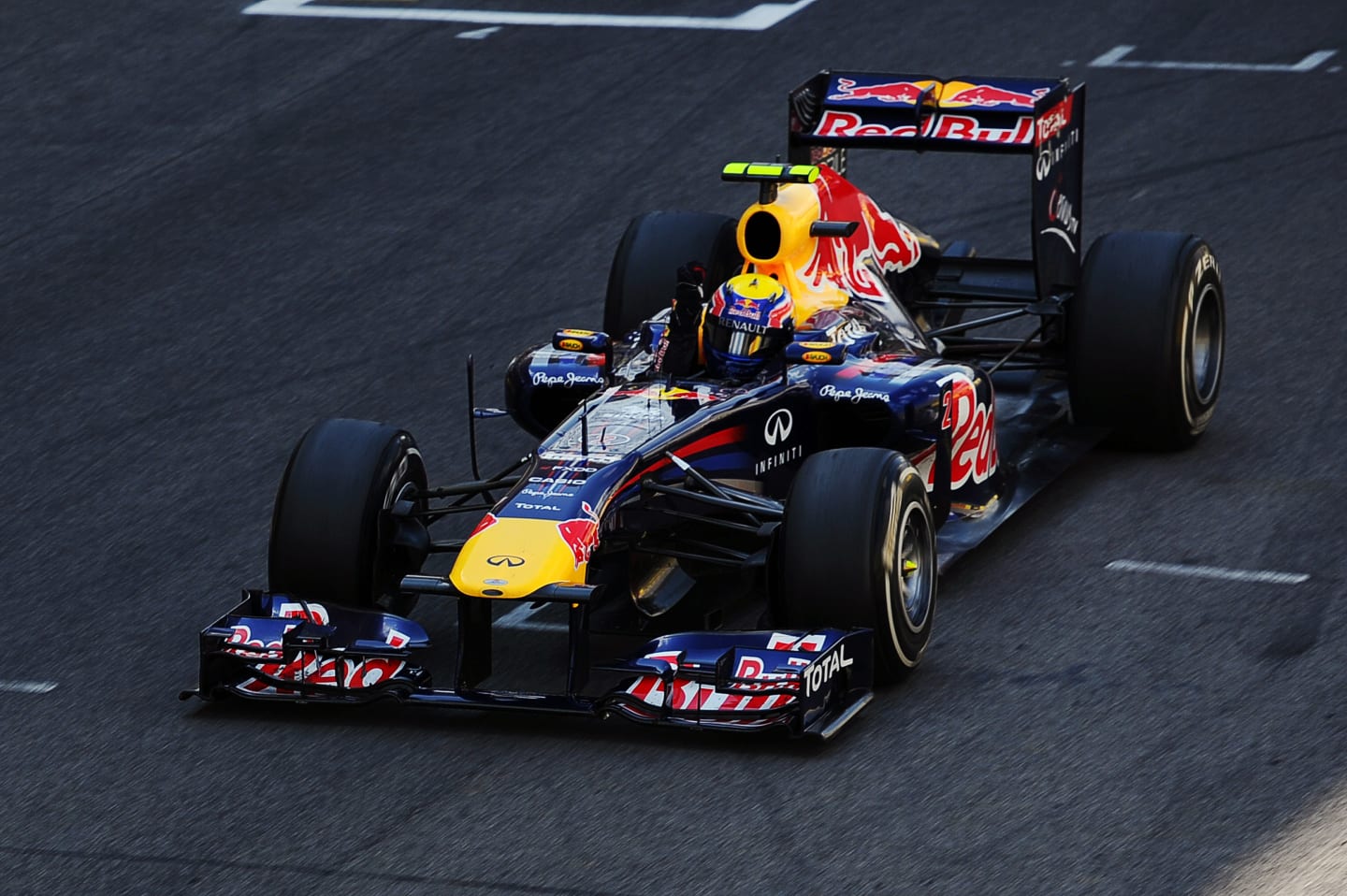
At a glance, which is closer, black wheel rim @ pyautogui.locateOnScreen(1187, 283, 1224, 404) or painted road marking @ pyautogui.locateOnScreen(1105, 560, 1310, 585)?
painted road marking @ pyautogui.locateOnScreen(1105, 560, 1310, 585)

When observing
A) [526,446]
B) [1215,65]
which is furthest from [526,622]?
[1215,65]

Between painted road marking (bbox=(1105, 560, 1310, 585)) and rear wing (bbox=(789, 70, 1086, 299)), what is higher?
rear wing (bbox=(789, 70, 1086, 299))

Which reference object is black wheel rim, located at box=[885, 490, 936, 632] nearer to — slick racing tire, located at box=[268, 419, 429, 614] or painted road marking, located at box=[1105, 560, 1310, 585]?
painted road marking, located at box=[1105, 560, 1310, 585]

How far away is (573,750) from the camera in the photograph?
7938 millimetres

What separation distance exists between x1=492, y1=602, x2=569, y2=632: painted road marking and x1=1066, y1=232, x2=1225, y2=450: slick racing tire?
3074 millimetres

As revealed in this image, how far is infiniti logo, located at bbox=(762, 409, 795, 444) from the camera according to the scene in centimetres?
932

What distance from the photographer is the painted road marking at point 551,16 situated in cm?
1934

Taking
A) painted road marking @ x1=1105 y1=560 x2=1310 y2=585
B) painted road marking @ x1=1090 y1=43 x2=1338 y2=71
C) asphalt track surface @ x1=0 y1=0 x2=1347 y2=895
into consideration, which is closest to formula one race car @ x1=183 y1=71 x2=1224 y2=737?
asphalt track surface @ x1=0 y1=0 x2=1347 y2=895

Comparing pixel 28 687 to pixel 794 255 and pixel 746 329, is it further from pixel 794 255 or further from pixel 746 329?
pixel 794 255

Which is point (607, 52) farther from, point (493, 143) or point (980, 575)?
point (980, 575)

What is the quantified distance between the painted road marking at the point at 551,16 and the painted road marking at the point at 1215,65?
2.92m

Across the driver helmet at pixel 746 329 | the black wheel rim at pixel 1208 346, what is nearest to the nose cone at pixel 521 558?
the driver helmet at pixel 746 329

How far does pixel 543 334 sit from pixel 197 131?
530 centimetres

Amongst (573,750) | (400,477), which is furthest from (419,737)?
(400,477)
